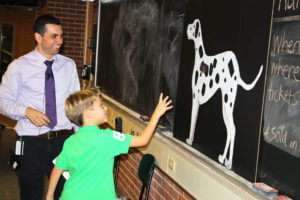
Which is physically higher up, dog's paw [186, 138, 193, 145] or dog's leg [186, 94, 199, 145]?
dog's leg [186, 94, 199, 145]

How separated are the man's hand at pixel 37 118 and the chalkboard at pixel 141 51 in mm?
896

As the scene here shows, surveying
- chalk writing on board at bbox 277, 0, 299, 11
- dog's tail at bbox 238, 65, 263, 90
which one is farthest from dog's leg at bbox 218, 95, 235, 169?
chalk writing on board at bbox 277, 0, 299, 11

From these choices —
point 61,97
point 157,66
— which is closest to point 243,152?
point 157,66

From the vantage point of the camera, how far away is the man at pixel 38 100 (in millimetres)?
3004

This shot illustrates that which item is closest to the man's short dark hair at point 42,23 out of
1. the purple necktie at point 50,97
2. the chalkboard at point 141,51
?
the purple necktie at point 50,97

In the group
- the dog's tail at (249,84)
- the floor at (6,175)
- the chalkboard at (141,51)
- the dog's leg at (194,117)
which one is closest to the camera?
the dog's tail at (249,84)

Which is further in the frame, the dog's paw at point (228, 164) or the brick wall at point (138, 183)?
the brick wall at point (138, 183)

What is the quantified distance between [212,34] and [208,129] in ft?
1.88

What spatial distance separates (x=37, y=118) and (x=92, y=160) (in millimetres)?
878

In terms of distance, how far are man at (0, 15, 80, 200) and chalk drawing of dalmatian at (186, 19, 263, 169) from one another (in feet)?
4.04

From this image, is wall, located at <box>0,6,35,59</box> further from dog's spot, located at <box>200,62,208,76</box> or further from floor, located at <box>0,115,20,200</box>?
dog's spot, located at <box>200,62,208,76</box>

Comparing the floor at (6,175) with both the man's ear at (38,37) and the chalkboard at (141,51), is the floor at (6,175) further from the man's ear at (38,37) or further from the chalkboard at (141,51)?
the chalkboard at (141,51)

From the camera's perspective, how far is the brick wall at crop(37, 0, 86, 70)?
6723 millimetres

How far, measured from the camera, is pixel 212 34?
2.21m
